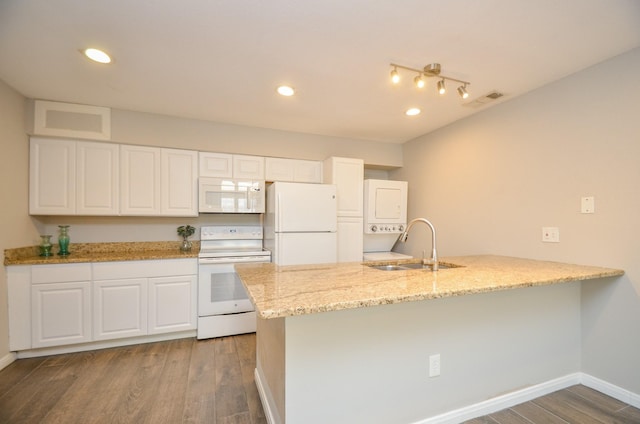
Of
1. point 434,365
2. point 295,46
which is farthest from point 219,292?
point 295,46

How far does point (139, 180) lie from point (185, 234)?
745 mm

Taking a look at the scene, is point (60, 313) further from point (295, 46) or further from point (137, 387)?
point (295, 46)

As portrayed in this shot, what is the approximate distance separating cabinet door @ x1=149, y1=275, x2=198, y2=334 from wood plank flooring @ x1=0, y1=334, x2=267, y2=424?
0.66ft

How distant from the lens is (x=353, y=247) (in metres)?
3.40

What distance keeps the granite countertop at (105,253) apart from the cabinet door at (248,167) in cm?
101

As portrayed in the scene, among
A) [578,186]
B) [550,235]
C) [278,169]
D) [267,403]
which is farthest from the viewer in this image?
[278,169]

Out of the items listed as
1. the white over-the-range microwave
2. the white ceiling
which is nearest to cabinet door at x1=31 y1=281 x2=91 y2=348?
the white over-the-range microwave

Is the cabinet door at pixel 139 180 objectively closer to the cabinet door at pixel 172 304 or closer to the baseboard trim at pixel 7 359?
the cabinet door at pixel 172 304

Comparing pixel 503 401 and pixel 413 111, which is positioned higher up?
pixel 413 111

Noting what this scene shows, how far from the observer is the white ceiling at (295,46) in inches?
57.1

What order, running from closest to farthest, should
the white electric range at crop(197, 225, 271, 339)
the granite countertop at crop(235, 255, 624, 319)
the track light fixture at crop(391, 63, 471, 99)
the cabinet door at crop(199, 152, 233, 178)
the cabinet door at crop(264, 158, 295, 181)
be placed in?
1. the granite countertop at crop(235, 255, 624, 319)
2. the track light fixture at crop(391, 63, 471, 99)
3. the white electric range at crop(197, 225, 271, 339)
4. the cabinet door at crop(199, 152, 233, 178)
5. the cabinet door at crop(264, 158, 295, 181)

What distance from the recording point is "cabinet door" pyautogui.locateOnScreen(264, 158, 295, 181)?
3293 mm

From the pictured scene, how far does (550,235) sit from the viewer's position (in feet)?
7.13

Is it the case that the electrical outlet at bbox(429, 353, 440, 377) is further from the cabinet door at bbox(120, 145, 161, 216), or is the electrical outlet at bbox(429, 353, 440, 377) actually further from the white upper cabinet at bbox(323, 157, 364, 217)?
the cabinet door at bbox(120, 145, 161, 216)
